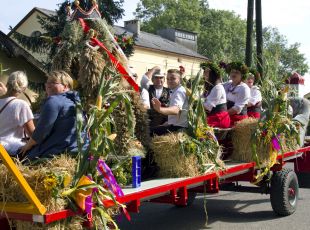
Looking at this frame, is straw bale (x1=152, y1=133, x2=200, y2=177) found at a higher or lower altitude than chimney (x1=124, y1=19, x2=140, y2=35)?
lower

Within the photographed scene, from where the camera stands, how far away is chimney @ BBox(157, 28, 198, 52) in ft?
146

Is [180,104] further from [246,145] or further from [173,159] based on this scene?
[246,145]

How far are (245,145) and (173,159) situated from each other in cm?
162

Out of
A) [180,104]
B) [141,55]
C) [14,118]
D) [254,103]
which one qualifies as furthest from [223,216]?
[141,55]

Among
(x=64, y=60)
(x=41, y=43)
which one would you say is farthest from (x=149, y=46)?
(x=64, y=60)

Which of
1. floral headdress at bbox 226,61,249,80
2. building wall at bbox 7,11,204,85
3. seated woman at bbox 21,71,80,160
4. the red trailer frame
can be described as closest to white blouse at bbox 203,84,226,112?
the red trailer frame

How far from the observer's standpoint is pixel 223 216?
7.05 m

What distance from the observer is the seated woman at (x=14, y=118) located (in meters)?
4.12

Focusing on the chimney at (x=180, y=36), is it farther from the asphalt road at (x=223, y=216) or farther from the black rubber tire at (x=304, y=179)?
the black rubber tire at (x=304, y=179)

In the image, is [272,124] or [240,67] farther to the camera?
[240,67]

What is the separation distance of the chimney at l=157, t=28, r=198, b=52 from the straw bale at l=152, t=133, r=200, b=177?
40111 mm

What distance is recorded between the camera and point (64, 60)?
524 centimetres

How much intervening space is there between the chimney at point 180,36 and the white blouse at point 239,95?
37.7 m

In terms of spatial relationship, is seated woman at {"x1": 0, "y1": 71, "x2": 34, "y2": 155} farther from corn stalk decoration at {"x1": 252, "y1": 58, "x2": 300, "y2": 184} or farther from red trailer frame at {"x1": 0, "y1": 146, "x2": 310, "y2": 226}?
corn stalk decoration at {"x1": 252, "y1": 58, "x2": 300, "y2": 184}
